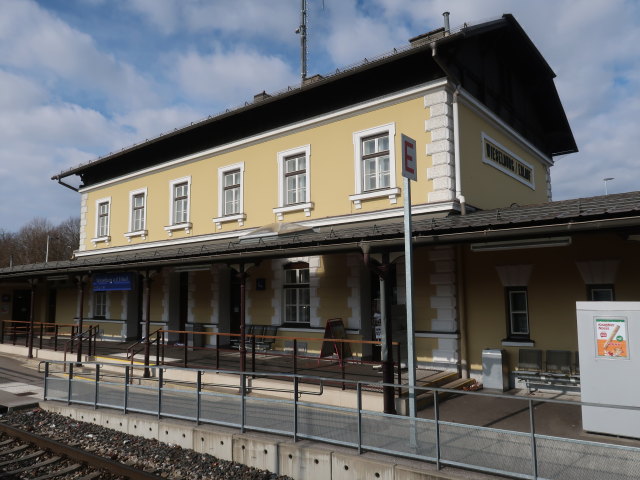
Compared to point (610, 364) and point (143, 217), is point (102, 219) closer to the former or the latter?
point (143, 217)

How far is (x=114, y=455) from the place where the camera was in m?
7.20

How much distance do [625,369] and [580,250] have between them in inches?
121

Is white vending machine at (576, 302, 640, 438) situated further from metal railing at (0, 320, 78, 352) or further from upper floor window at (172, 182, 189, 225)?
metal railing at (0, 320, 78, 352)

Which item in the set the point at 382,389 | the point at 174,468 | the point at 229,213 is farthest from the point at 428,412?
the point at 229,213

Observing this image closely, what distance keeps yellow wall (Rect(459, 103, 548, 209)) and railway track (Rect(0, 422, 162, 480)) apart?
826 centimetres

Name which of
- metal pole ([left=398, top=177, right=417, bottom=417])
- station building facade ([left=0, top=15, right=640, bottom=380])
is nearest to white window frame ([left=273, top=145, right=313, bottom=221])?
station building facade ([left=0, top=15, right=640, bottom=380])

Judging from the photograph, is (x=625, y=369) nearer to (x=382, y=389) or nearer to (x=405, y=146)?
(x=382, y=389)

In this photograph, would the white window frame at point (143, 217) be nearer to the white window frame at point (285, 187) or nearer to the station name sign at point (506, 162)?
the white window frame at point (285, 187)

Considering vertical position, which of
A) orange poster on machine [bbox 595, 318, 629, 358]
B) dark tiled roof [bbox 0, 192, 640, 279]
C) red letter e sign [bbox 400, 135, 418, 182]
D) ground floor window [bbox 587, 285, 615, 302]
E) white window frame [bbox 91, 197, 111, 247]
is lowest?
orange poster on machine [bbox 595, 318, 629, 358]

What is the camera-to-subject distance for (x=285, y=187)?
13148mm

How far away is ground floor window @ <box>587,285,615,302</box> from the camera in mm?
8492

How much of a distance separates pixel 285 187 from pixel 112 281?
20.9 ft

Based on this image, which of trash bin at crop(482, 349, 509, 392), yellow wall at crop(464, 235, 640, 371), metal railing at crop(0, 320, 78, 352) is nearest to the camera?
yellow wall at crop(464, 235, 640, 371)

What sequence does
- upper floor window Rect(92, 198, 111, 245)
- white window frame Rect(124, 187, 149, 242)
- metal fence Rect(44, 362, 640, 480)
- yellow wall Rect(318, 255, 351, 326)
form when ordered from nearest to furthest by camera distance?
metal fence Rect(44, 362, 640, 480), yellow wall Rect(318, 255, 351, 326), white window frame Rect(124, 187, 149, 242), upper floor window Rect(92, 198, 111, 245)
